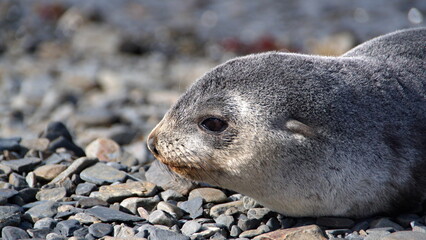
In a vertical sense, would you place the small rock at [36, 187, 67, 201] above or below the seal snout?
below

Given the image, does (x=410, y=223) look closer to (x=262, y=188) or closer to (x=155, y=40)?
(x=262, y=188)

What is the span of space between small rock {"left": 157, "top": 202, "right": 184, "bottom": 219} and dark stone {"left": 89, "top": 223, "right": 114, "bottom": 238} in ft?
2.08

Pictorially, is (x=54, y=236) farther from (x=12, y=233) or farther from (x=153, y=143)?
(x=153, y=143)

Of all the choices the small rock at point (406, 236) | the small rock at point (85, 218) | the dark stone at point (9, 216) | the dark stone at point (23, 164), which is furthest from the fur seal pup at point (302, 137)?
the dark stone at point (23, 164)

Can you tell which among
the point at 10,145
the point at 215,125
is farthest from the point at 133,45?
the point at 215,125

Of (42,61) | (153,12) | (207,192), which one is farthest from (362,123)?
(153,12)

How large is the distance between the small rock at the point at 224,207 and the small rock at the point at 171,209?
304mm

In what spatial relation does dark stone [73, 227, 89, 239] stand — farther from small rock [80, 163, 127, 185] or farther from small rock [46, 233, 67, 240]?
small rock [80, 163, 127, 185]

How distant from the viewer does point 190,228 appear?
211 inches

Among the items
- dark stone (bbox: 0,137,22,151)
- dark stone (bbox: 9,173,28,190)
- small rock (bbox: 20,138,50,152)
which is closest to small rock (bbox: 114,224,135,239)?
dark stone (bbox: 9,173,28,190)

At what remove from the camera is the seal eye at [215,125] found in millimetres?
5473

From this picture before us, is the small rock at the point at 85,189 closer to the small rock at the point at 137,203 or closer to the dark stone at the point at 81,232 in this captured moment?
the small rock at the point at 137,203

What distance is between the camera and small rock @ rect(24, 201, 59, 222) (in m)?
5.50

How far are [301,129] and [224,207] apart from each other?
3.90ft
